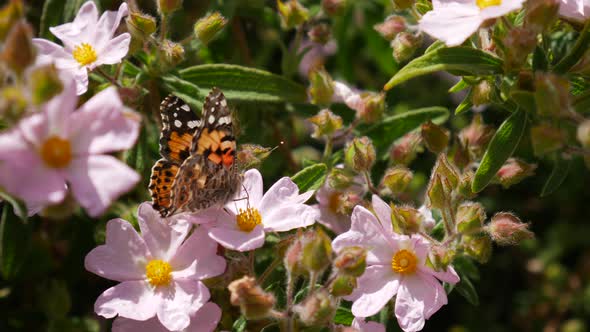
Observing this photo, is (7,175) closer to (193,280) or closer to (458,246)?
(193,280)

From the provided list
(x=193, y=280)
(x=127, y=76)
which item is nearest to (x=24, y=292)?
(x=127, y=76)

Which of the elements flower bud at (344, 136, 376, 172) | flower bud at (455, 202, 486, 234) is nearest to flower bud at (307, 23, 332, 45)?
flower bud at (344, 136, 376, 172)

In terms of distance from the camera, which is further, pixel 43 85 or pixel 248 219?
pixel 248 219

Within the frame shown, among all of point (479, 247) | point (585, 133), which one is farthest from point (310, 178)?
point (585, 133)

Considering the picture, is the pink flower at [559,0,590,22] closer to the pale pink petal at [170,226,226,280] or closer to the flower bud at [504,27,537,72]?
the flower bud at [504,27,537,72]

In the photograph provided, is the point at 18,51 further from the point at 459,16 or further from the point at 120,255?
the point at 459,16

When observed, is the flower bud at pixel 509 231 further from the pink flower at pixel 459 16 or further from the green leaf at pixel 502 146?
the pink flower at pixel 459 16
